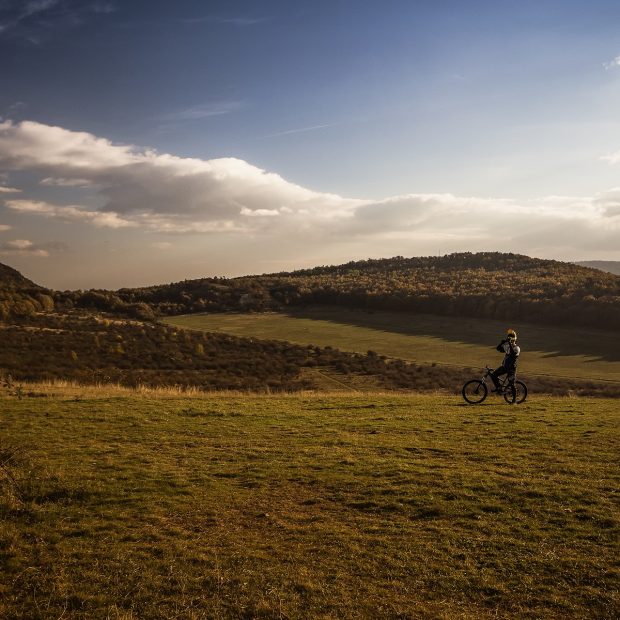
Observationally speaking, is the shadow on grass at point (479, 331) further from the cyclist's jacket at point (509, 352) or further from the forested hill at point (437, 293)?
the cyclist's jacket at point (509, 352)

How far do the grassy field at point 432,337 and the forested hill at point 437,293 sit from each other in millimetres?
3715

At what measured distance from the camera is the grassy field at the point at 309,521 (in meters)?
6.76

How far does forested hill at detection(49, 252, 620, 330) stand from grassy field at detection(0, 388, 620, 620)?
5965 cm

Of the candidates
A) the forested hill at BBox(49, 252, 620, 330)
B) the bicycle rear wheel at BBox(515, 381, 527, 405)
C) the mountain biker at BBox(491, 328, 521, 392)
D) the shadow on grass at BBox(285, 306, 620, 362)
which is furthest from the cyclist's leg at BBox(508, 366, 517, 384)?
the forested hill at BBox(49, 252, 620, 330)

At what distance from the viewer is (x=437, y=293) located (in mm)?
87688

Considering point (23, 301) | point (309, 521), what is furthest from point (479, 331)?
point (23, 301)

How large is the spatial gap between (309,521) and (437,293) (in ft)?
267

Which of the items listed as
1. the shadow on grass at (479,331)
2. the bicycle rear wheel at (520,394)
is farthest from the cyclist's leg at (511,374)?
the shadow on grass at (479,331)

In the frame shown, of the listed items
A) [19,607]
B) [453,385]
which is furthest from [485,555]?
[453,385]

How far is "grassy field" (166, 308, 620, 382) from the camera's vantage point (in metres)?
48.1

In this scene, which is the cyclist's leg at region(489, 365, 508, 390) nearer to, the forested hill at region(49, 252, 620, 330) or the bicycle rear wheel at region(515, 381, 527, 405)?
the bicycle rear wheel at region(515, 381, 527, 405)

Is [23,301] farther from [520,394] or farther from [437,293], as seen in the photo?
[520,394]

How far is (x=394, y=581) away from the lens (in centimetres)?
718

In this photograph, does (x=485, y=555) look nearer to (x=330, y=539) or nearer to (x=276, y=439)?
(x=330, y=539)
